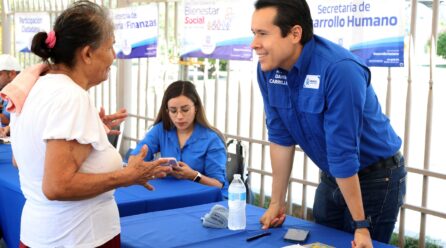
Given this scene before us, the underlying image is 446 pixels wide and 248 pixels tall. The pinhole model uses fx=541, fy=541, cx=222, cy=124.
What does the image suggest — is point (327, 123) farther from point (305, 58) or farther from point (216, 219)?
point (216, 219)

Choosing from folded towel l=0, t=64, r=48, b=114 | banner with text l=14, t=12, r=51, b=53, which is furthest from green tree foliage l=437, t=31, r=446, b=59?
banner with text l=14, t=12, r=51, b=53

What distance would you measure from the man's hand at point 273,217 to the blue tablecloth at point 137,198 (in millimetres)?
731

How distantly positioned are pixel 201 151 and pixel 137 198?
0.79 m

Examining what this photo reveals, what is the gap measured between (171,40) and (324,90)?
373cm

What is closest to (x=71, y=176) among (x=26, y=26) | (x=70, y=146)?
(x=70, y=146)

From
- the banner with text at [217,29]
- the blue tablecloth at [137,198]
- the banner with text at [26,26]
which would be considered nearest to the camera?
the blue tablecloth at [137,198]

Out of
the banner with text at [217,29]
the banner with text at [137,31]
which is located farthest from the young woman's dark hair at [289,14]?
the banner with text at [137,31]

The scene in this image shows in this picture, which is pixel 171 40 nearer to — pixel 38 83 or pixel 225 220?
pixel 225 220

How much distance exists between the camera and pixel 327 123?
1.85 meters

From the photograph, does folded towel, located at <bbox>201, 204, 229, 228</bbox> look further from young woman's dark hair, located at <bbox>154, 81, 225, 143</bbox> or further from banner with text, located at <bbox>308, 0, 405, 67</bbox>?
banner with text, located at <bbox>308, 0, 405, 67</bbox>

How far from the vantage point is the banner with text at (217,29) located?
4.23 metres

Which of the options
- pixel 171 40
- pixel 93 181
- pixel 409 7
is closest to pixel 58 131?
pixel 93 181

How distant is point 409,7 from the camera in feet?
11.3

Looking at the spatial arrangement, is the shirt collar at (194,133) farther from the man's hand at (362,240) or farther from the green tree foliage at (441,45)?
the man's hand at (362,240)
